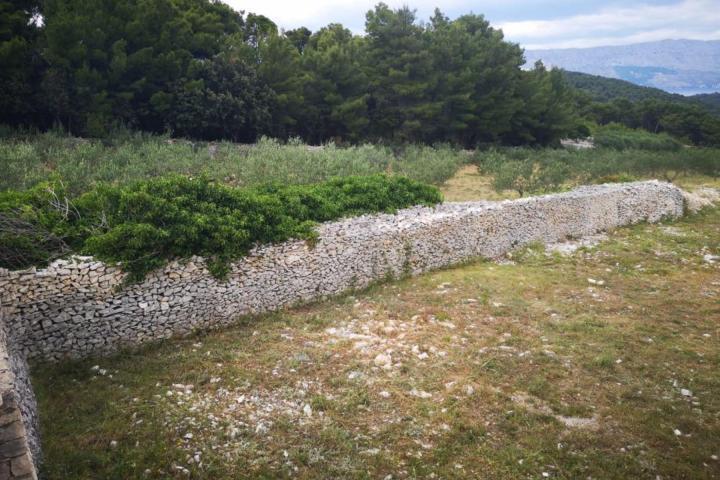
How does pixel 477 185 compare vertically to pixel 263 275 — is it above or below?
above

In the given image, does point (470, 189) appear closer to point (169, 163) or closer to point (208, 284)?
point (169, 163)

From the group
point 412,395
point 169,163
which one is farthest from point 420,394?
point 169,163

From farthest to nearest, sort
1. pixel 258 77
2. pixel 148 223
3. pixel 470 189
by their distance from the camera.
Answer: pixel 258 77 < pixel 470 189 < pixel 148 223

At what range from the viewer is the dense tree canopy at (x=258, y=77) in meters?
26.9

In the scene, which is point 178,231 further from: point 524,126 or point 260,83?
point 524,126

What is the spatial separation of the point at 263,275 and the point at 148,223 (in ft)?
9.67

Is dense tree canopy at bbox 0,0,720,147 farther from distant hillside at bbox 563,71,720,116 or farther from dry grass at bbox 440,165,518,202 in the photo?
distant hillside at bbox 563,71,720,116

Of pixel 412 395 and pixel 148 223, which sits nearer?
pixel 412 395

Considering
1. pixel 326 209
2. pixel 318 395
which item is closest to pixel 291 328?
pixel 318 395

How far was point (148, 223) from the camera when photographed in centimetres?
984

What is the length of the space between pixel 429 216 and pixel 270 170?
26.3 feet

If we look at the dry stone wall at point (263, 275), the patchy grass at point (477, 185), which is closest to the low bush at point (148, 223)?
the dry stone wall at point (263, 275)

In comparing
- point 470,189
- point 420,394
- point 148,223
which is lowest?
point 420,394

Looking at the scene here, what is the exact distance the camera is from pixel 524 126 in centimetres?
4872
